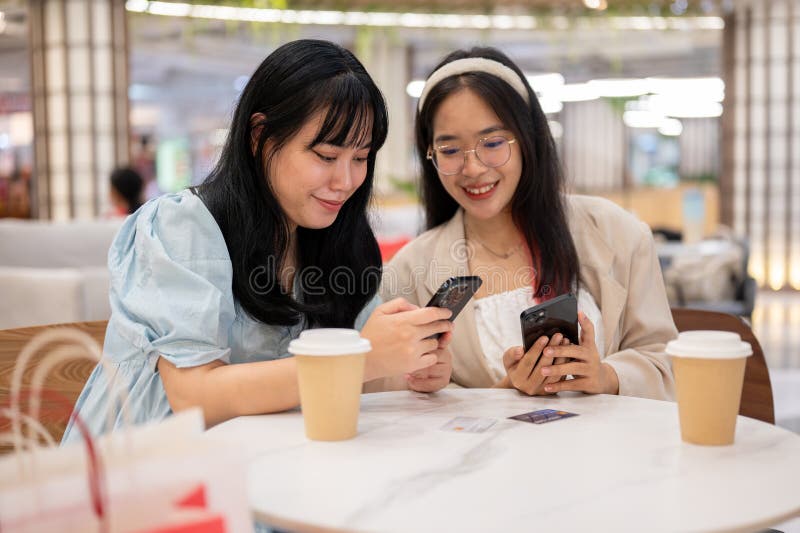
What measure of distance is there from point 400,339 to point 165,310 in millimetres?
403

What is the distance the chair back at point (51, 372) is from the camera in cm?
176

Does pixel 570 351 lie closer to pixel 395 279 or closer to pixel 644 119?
pixel 395 279

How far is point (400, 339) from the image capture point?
1.37 metres

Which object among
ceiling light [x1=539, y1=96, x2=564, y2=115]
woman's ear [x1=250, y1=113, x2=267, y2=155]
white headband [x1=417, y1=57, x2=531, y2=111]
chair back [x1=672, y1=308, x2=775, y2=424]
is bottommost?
chair back [x1=672, y1=308, x2=775, y2=424]

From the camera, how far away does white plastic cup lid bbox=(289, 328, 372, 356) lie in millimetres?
1212

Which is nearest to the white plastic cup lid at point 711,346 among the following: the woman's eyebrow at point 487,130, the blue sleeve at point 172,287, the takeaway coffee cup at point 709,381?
the takeaway coffee cup at point 709,381

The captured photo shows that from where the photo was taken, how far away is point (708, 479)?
1.09m

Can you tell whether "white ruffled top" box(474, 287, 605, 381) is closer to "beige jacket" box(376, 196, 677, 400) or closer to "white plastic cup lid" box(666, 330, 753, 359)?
"beige jacket" box(376, 196, 677, 400)

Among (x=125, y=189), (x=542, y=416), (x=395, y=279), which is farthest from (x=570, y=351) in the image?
(x=125, y=189)

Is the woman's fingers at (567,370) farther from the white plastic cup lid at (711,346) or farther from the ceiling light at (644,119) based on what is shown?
the ceiling light at (644,119)

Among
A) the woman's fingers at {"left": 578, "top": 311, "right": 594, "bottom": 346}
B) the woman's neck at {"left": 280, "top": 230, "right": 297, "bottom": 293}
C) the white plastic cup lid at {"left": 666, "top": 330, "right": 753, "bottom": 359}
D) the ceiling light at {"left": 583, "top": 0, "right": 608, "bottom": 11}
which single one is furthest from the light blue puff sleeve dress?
the ceiling light at {"left": 583, "top": 0, "right": 608, "bottom": 11}

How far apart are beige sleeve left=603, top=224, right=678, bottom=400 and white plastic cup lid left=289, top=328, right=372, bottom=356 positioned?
75cm

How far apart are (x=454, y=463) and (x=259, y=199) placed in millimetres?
733

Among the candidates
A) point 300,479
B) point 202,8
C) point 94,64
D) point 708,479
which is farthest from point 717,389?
point 202,8
